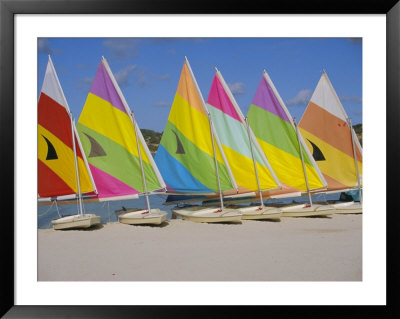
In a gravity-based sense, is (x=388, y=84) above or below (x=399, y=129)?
above

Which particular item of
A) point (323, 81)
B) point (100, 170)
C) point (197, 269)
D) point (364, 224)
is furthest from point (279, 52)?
point (100, 170)

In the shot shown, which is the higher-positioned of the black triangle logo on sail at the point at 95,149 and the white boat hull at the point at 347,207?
the black triangle logo on sail at the point at 95,149

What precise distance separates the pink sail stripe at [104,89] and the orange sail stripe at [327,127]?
348 centimetres

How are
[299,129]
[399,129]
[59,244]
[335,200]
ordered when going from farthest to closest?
[299,129]
[335,200]
[59,244]
[399,129]

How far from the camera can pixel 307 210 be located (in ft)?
30.7

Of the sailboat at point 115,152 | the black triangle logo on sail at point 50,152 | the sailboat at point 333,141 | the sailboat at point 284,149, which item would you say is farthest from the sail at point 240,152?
the black triangle logo on sail at point 50,152

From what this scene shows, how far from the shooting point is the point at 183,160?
10484 millimetres

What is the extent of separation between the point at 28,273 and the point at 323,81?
5117 mm

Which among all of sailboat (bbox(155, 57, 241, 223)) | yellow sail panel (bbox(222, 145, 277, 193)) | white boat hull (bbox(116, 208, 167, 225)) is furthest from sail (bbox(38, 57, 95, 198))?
yellow sail panel (bbox(222, 145, 277, 193))

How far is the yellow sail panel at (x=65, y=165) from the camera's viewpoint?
26.6ft

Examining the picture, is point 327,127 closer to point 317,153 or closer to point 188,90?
point 317,153

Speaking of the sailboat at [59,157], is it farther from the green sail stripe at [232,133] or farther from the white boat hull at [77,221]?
the green sail stripe at [232,133]

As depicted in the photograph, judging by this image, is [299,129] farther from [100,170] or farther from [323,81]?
[100,170]

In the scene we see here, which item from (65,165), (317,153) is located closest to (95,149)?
(65,165)
